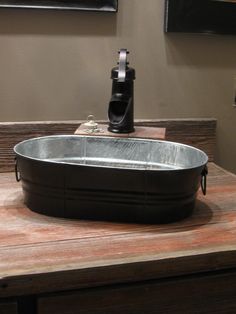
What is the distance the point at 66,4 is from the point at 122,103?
330 millimetres

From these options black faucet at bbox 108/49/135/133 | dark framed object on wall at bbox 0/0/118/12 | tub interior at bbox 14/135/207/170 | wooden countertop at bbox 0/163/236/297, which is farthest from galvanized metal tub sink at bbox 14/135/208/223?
dark framed object on wall at bbox 0/0/118/12

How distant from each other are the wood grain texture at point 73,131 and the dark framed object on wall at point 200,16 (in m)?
0.29

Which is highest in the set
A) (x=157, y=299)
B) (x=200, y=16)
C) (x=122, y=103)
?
(x=200, y=16)

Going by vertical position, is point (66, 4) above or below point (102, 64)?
above

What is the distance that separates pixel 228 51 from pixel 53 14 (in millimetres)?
588

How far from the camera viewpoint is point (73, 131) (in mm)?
1308

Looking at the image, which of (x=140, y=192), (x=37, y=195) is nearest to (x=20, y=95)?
(x=37, y=195)

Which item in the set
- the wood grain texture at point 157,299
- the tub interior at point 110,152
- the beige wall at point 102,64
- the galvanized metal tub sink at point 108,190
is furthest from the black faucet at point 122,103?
the wood grain texture at point 157,299

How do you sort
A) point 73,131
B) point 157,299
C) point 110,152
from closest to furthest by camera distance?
1. point 157,299
2. point 110,152
3. point 73,131

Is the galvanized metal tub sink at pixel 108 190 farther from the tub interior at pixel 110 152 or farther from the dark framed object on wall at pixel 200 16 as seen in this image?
the dark framed object on wall at pixel 200 16

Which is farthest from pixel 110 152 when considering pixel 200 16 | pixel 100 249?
pixel 200 16

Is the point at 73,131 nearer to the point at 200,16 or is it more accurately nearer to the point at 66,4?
the point at 66,4

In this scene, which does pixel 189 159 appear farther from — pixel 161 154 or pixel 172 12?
pixel 172 12

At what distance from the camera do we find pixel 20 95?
1.30 metres
